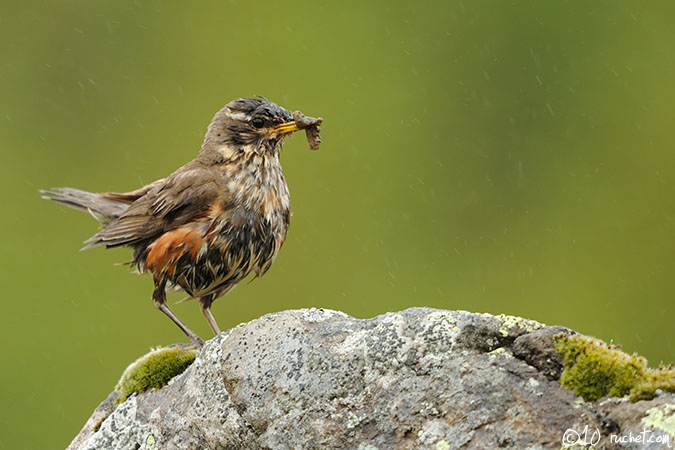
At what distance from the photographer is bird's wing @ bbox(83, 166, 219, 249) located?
579 centimetres

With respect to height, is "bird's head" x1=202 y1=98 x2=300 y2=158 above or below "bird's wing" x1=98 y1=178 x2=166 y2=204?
above

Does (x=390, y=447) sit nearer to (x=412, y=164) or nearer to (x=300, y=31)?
(x=412, y=164)

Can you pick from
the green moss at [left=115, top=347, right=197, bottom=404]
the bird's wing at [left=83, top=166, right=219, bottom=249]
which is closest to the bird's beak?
the bird's wing at [left=83, top=166, right=219, bottom=249]

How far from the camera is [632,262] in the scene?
12633mm

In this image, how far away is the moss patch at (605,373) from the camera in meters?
3.32

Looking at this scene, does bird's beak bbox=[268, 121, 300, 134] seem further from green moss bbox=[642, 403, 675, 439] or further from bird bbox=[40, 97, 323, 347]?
green moss bbox=[642, 403, 675, 439]

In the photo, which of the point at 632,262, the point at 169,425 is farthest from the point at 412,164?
the point at 169,425

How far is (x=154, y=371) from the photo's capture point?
462cm

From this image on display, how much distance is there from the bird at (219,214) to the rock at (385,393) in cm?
118

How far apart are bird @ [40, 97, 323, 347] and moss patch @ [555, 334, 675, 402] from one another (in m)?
2.41

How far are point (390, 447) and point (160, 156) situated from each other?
32.5 ft

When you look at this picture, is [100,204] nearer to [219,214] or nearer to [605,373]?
[219,214]

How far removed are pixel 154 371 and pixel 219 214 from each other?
132 cm

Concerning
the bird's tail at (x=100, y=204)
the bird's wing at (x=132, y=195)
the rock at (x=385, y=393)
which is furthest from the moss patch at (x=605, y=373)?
the bird's tail at (x=100, y=204)
